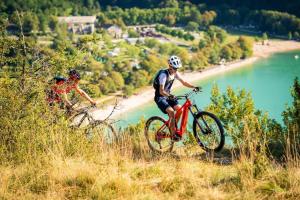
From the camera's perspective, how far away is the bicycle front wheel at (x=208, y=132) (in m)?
7.51

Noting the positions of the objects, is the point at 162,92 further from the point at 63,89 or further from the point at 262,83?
the point at 262,83

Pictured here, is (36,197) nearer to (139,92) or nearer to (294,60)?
(139,92)

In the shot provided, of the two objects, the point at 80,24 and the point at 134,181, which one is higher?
the point at 80,24

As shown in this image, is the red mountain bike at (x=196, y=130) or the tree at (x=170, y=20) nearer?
the red mountain bike at (x=196, y=130)

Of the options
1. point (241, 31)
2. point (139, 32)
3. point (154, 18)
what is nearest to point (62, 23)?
point (139, 32)

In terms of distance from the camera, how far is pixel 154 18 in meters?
150

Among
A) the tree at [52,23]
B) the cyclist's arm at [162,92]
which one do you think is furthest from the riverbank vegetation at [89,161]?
the tree at [52,23]

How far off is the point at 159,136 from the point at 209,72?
83.3 m

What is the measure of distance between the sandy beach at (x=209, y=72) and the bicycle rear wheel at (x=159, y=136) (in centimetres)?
3950

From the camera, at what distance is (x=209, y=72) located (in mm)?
90938

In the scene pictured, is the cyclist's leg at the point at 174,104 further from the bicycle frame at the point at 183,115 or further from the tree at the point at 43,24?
the tree at the point at 43,24

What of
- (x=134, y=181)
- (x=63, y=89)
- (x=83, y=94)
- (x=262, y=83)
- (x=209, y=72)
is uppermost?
(x=63, y=89)

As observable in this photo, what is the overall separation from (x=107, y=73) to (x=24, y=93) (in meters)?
70.2

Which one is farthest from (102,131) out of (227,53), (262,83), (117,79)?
(227,53)
